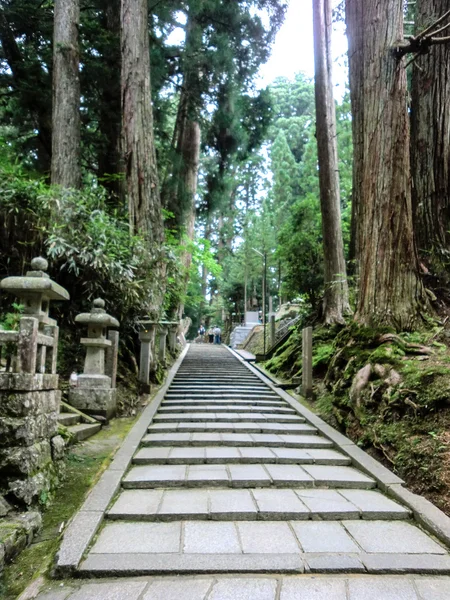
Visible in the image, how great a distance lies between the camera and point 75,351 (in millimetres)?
6488

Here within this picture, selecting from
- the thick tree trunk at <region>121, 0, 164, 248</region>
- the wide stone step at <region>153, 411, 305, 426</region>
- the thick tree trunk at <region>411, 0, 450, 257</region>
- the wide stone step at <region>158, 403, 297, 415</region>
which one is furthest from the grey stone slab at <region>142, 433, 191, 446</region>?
the thick tree trunk at <region>411, 0, 450, 257</region>

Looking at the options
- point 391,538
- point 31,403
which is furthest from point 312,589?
point 31,403

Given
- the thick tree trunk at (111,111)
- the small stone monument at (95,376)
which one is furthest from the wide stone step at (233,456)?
the thick tree trunk at (111,111)

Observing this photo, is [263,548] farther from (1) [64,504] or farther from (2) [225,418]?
(2) [225,418]

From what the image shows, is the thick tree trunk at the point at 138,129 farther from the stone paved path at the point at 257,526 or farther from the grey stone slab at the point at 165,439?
the stone paved path at the point at 257,526

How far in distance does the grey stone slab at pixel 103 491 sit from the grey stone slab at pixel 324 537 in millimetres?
1431

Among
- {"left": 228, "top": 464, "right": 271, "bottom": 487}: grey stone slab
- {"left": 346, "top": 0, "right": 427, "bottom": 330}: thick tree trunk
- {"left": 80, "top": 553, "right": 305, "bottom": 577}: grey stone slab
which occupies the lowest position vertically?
{"left": 228, "top": 464, "right": 271, "bottom": 487}: grey stone slab

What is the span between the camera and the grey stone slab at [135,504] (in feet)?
9.79

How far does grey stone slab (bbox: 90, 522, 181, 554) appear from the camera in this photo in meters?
2.53

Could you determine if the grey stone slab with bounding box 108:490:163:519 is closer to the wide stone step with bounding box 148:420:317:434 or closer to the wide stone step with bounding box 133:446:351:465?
the wide stone step with bounding box 133:446:351:465

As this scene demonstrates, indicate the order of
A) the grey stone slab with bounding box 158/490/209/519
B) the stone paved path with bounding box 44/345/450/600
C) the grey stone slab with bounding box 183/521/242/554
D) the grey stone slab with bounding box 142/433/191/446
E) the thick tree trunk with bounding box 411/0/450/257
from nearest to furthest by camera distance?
1. the stone paved path with bounding box 44/345/450/600
2. the grey stone slab with bounding box 183/521/242/554
3. the grey stone slab with bounding box 158/490/209/519
4. the grey stone slab with bounding box 142/433/191/446
5. the thick tree trunk with bounding box 411/0/450/257

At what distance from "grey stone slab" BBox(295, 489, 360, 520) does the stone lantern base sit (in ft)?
9.93

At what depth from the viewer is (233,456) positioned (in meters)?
4.30

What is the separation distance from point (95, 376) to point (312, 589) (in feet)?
13.5
